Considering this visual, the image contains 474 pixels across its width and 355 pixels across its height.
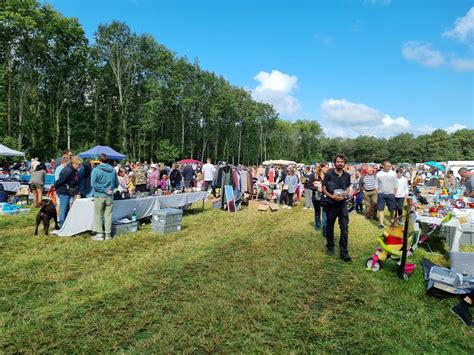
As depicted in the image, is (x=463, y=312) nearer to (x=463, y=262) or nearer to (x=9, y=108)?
(x=463, y=262)

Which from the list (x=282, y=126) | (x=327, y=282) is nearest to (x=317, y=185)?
(x=327, y=282)

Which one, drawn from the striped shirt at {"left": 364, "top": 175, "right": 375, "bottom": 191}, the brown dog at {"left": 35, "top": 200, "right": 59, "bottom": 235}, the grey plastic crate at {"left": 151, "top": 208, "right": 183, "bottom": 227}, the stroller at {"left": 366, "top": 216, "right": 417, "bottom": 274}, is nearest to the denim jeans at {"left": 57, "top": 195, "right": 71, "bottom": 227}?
the brown dog at {"left": 35, "top": 200, "right": 59, "bottom": 235}

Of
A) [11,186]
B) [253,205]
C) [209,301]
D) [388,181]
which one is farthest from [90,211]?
[11,186]

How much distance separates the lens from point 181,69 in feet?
142

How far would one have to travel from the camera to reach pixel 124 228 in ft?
24.0

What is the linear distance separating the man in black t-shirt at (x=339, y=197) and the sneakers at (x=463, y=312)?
2.03 metres

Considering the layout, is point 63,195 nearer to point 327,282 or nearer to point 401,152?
point 327,282

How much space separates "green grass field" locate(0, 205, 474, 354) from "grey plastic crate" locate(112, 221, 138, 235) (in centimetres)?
78

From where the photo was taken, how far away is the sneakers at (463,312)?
3439mm

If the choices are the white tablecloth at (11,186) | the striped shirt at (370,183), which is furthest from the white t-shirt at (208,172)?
the white tablecloth at (11,186)

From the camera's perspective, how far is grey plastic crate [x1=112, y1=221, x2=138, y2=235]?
713 centimetres

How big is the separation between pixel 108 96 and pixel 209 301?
41097 mm

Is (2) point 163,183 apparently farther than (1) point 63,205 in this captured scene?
Yes

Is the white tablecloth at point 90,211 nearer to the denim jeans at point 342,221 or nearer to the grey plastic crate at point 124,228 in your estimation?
the grey plastic crate at point 124,228
